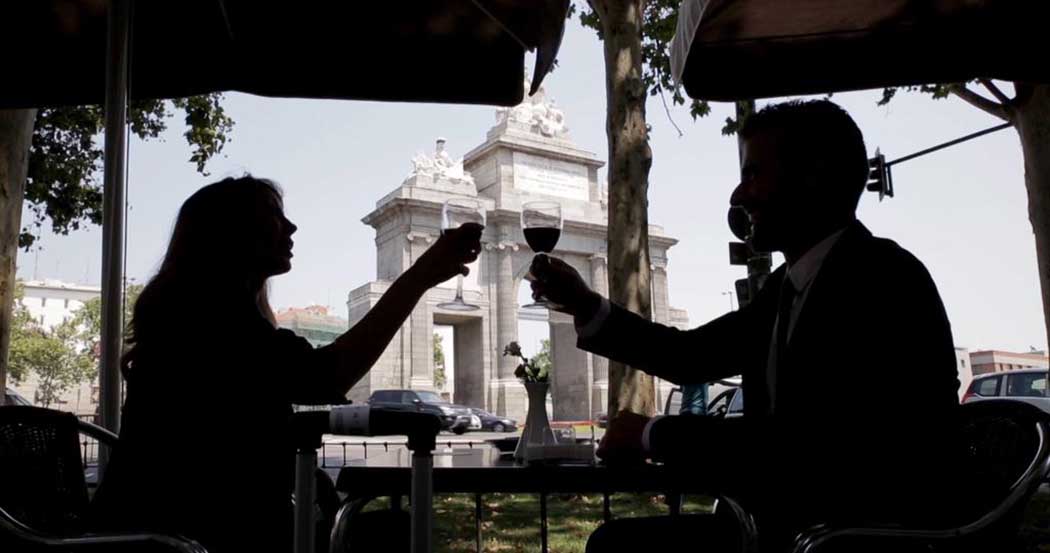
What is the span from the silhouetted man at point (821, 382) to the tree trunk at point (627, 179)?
20.8 feet

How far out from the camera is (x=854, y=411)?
149 centimetres

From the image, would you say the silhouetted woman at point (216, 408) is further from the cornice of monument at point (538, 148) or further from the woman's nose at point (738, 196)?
the cornice of monument at point (538, 148)

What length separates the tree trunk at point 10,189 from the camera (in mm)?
4914

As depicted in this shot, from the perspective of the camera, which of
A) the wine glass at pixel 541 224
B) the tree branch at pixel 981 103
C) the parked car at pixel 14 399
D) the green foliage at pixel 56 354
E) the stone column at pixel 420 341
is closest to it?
the wine glass at pixel 541 224

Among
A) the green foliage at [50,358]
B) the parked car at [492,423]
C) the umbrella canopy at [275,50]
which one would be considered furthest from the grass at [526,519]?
the green foliage at [50,358]

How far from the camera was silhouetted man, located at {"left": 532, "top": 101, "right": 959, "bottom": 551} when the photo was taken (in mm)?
1464

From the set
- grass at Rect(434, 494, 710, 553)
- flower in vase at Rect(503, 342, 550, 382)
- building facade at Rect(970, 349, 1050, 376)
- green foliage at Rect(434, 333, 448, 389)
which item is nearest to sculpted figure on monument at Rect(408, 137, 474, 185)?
grass at Rect(434, 494, 710, 553)

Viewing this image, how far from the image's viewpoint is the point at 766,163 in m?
1.87

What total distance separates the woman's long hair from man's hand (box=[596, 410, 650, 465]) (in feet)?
2.70

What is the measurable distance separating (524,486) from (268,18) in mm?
2509

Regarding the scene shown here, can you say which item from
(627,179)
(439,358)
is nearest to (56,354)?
(439,358)

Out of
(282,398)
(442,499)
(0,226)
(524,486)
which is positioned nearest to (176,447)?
(282,398)

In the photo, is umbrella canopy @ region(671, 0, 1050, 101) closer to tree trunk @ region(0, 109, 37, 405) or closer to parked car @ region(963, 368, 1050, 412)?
tree trunk @ region(0, 109, 37, 405)

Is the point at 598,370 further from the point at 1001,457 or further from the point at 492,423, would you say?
the point at 1001,457
